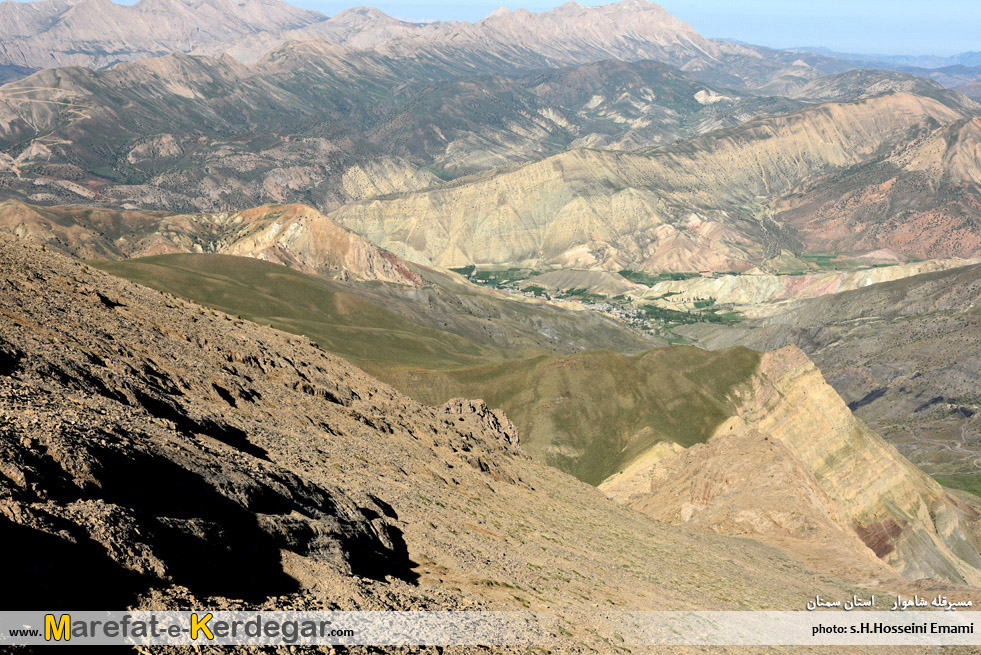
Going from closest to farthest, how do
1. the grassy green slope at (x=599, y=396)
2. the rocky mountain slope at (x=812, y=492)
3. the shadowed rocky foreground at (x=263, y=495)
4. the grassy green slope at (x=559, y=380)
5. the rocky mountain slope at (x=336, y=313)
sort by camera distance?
the shadowed rocky foreground at (x=263, y=495) < the rocky mountain slope at (x=812, y=492) < the grassy green slope at (x=599, y=396) < the grassy green slope at (x=559, y=380) < the rocky mountain slope at (x=336, y=313)

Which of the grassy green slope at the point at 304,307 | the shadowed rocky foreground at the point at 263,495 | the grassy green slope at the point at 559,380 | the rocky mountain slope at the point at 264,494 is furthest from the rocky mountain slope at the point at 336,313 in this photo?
the shadowed rocky foreground at the point at 263,495

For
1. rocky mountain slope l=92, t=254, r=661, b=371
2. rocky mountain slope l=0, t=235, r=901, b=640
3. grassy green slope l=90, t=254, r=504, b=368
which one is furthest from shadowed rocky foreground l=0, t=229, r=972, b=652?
grassy green slope l=90, t=254, r=504, b=368

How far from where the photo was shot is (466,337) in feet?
609

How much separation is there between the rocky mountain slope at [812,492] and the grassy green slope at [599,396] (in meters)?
7.04

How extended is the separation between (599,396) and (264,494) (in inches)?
3554

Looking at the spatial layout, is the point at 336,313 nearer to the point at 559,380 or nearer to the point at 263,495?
the point at 559,380

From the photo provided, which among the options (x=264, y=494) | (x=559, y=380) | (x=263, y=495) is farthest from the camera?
(x=559, y=380)

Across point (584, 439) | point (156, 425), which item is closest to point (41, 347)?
point (156, 425)

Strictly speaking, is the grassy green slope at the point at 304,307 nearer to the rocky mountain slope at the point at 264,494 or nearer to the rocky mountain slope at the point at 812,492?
the rocky mountain slope at the point at 812,492

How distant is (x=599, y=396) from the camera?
112438 mm

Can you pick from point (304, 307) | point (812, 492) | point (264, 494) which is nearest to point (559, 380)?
point (812, 492)

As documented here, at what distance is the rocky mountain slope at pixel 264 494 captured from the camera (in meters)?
18.5

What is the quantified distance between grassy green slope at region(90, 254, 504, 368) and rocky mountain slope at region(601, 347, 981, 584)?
2283 inches

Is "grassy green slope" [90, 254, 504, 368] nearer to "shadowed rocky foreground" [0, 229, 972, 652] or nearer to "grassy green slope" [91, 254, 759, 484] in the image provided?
"grassy green slope" [91, 254, 759, 484]
